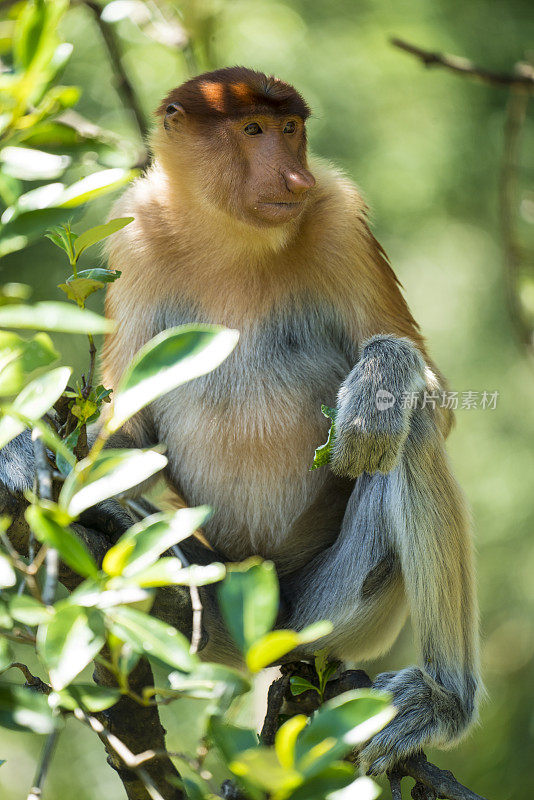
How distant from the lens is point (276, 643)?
97 cm

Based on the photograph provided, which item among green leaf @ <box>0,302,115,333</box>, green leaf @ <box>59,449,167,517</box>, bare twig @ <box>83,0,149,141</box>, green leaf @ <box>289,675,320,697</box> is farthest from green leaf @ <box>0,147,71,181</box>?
bare twig @ <box>83,0,149,141</box>

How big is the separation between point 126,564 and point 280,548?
5.84 feet

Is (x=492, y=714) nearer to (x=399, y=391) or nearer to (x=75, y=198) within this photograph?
(x=399, y=391)

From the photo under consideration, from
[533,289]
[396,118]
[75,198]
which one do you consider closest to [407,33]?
[396,118]

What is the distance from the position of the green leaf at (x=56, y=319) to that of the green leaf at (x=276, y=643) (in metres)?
0.36

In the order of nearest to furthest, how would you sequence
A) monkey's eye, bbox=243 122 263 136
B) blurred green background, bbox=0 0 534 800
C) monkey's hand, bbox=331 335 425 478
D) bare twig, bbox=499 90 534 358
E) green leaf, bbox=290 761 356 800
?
green leaf, bbox=290 761 356 800 < monkey's hand, bbox=331 335 425 478 < monkey's eye, bbox=243 122 263 136 < bare twig, bbox=499 90 534 358 < blurred green background, bbox=0 0 534 800

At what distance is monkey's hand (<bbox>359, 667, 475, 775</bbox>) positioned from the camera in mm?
2320

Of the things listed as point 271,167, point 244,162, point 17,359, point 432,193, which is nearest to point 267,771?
point 17,359

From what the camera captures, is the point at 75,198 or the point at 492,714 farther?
the point at 492,714

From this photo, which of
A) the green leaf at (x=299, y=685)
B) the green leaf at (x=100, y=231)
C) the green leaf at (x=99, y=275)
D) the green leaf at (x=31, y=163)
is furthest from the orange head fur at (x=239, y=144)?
the green leaf at (x=31, y=163)

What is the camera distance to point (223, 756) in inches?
40.9

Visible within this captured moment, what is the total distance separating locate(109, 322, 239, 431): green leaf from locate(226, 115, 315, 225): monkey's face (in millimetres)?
1493

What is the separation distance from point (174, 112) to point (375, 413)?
114cm

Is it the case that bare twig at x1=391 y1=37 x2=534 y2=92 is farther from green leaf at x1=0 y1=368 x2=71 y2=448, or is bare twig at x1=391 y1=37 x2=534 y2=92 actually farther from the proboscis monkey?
green leaf at x1=0 y1=368 x2=71 y2=448
